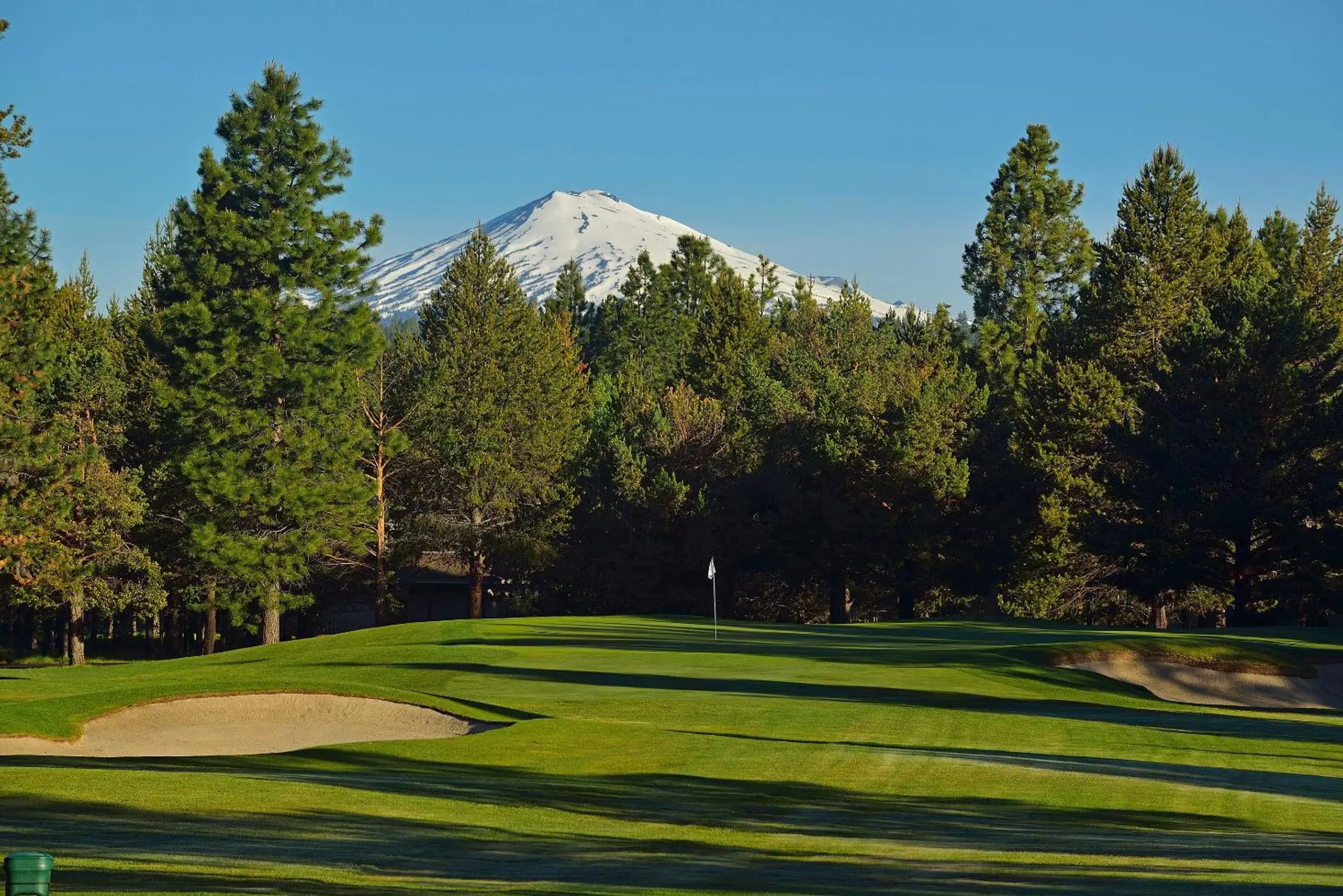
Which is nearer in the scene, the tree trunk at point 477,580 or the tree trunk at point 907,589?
the tree trunk at point 907,589

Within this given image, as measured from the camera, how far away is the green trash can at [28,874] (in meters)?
8.60

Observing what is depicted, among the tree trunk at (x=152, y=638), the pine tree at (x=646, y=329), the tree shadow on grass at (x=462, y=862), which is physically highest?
the pine tree at (x=646, y=329)

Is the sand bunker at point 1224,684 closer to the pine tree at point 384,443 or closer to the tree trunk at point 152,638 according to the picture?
the pine tree at point 384,443

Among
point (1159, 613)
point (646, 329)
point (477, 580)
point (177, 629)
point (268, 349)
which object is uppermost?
point (646, 329)

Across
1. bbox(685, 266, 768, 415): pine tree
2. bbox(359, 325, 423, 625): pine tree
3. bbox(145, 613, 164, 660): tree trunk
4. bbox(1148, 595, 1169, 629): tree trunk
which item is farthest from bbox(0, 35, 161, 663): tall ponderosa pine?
bbox(1148, 595, 1169, 629): tree trunk

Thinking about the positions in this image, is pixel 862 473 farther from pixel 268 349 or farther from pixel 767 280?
pixel 767 280

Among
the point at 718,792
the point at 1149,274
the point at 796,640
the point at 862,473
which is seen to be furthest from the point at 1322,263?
the point at 718,792

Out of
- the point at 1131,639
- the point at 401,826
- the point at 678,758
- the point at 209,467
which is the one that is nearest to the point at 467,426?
the point at 209,467

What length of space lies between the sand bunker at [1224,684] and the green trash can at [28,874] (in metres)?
27.9

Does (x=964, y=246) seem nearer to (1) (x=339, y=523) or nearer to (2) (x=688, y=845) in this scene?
(1) (x=339, y=523)

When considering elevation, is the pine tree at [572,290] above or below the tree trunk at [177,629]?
above

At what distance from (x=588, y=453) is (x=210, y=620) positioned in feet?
65.2

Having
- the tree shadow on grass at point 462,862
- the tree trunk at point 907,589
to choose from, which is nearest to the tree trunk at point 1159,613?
the tree trunk at point 907,589

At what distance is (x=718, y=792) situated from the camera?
17359mm
